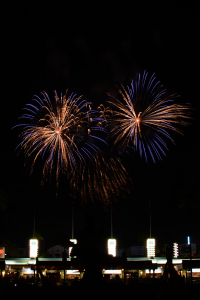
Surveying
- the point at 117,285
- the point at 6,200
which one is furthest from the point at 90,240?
the point at 6,200

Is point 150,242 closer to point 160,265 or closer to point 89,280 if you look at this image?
point 160,265

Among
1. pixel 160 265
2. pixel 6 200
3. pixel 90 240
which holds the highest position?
pixel 6 200

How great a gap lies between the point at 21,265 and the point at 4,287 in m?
33.2

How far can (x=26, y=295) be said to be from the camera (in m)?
20.8

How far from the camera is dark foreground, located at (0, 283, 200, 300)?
2034cm

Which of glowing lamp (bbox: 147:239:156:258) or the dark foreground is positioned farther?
glowing lamp (bbox: 147:239:156:258)

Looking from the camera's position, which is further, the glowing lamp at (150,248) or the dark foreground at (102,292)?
the glowing lamp at (150,248)

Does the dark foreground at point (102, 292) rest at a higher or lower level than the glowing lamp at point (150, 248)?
lower

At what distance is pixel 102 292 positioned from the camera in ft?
67.7

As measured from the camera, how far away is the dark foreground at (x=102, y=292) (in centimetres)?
2034

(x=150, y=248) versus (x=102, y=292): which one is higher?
(x=150, y=248)

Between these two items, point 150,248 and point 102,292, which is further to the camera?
point 150,248

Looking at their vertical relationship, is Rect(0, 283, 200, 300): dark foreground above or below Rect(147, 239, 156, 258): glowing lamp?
below

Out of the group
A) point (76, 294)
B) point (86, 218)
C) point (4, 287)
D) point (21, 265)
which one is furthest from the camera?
point (21, 265)
